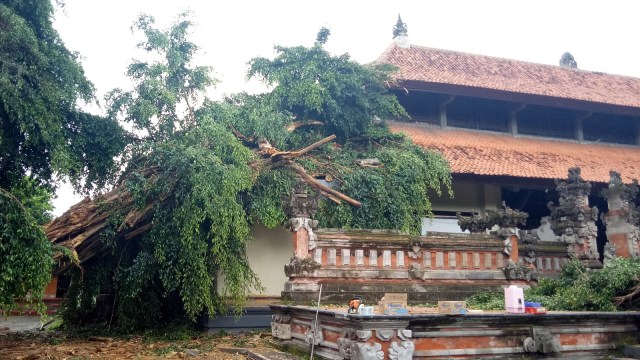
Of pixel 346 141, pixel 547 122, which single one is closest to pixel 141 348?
pixel 346 141

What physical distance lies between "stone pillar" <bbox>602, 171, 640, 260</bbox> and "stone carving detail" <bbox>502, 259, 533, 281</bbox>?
2.96 meters

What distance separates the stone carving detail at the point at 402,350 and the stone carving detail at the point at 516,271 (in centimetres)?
440

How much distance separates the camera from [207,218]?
34.7 feet

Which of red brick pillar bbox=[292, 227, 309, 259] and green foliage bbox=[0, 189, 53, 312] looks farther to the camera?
red brick pillar bbox=[292, 227, 309, 259]

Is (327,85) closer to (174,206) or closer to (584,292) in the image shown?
(174,206)

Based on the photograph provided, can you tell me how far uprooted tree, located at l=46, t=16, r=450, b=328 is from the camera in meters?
10.2

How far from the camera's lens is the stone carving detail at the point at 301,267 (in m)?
8.31

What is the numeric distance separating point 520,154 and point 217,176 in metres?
11.0

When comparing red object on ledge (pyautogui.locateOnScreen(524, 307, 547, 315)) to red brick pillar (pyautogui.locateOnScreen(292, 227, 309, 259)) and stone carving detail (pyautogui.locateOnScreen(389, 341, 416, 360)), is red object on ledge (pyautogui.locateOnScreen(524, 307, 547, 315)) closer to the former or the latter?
stone carving detail (pyautogui.locateOnScreen(389, 341, 416, 360))

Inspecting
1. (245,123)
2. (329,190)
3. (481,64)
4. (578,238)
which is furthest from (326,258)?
(481,64)

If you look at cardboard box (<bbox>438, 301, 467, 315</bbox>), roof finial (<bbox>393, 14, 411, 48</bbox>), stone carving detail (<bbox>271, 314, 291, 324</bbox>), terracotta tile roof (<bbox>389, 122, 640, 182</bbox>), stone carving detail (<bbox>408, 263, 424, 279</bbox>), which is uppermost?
roof finial (<bbox>393, 14, 411, 48</bbox>)

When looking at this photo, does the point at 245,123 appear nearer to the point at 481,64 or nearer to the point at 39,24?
the point at 39,24

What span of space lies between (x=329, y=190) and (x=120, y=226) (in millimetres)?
4825

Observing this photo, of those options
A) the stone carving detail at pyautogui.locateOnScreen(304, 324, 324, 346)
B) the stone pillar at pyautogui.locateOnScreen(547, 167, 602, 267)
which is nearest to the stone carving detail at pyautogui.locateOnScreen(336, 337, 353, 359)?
the stone carving detail at pyautogui.locateOnScreen(304, 324, 324, 346)
